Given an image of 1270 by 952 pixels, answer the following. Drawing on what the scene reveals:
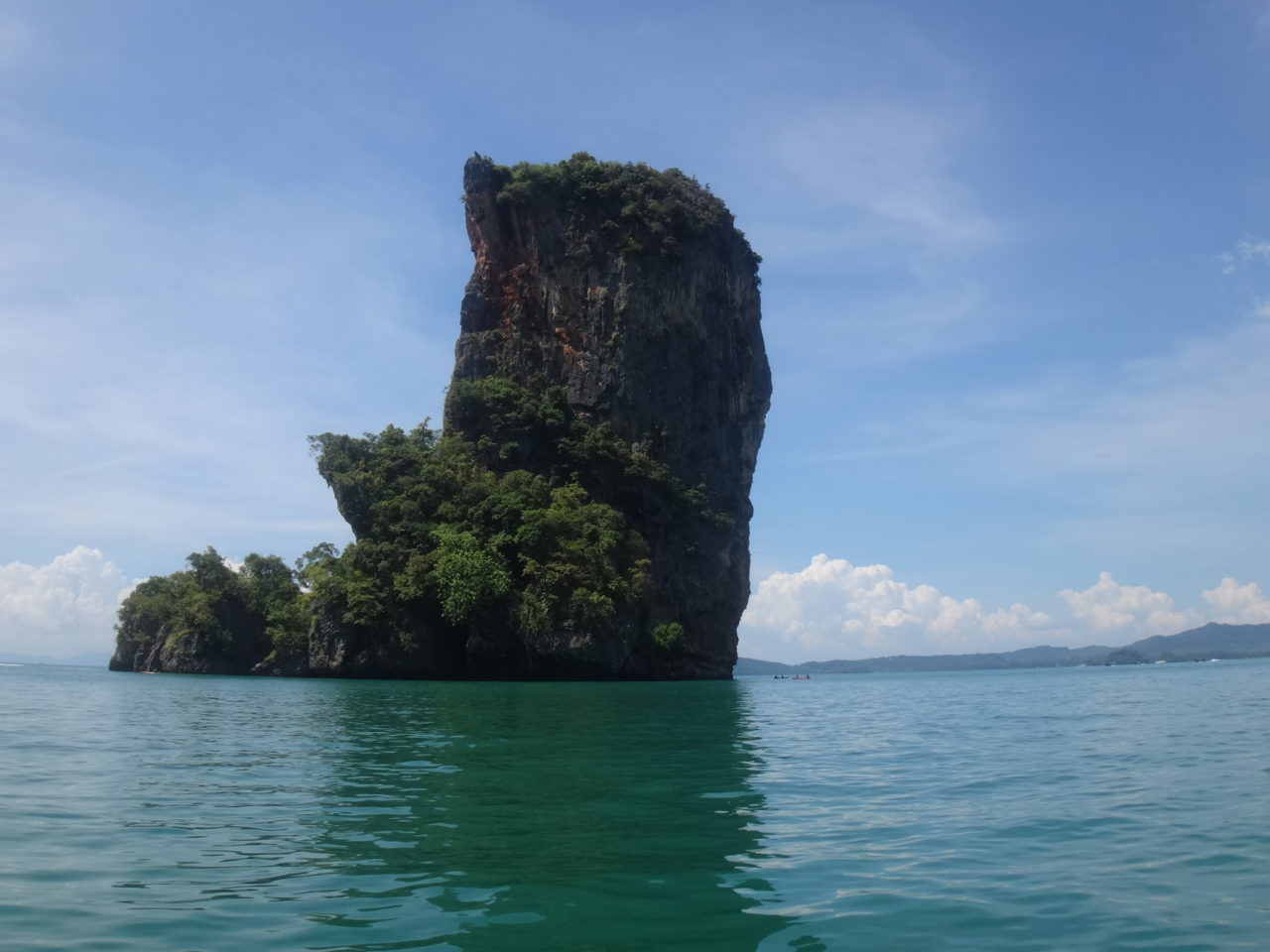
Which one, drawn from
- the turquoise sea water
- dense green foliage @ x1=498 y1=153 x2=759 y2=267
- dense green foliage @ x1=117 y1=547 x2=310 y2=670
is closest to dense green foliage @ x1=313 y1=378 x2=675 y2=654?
dense green foliage @ x1=117 y1=547 x2=310 y2=670

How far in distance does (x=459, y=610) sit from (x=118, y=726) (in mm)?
31697

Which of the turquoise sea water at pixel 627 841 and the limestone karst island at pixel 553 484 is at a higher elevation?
the limestone karst island at pixel 553 484

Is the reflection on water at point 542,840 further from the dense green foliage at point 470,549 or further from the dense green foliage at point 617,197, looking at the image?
the dense green foliage at point 617,197

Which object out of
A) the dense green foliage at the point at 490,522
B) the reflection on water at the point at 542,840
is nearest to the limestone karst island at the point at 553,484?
the dense green foliage at the point at 490,522

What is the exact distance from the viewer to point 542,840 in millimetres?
9359

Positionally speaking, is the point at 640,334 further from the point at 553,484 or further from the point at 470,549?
the point at 470,549

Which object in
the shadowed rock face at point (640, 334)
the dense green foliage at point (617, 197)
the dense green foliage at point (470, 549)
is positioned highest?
the dense green foliage at point (617, 197)

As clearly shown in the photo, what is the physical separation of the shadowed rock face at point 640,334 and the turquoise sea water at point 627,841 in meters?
47.3

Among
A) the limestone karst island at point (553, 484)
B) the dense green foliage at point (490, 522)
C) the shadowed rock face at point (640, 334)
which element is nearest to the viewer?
the dense green foliage at point (490, 522)

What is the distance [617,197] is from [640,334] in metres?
10.8

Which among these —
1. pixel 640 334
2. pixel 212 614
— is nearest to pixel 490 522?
pixel 640 334

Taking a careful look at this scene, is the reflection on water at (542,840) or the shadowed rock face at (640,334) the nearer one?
the reflection on water at (542,840)

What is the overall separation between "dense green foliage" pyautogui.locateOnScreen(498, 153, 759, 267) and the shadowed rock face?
104mm

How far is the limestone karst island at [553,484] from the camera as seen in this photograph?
5478cm
